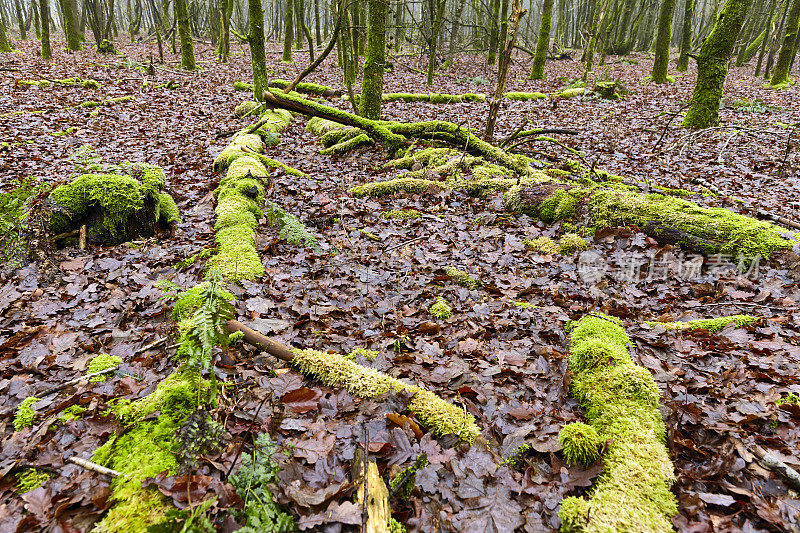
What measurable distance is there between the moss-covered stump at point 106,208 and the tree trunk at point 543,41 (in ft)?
58.8

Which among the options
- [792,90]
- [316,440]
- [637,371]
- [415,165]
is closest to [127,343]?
[316,440]

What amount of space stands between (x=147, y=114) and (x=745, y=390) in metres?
13.8

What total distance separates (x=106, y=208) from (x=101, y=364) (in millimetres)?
2791

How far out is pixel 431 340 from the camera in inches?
133

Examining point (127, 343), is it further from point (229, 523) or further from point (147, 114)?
point (147, 114)

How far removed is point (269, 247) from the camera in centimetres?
480

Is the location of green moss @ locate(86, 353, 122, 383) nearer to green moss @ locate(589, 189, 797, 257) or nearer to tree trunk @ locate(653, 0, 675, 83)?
green moss @ locate(589, 189, 797, 257)

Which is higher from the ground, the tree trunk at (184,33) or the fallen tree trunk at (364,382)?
the tree trunk at (184,33)

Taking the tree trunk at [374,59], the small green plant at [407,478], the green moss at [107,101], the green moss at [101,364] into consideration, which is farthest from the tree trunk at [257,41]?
the small green plant at [407,478]

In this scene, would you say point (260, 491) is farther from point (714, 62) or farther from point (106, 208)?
point (714, 62)

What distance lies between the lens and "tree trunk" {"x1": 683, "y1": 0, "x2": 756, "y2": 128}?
8695 millimetres

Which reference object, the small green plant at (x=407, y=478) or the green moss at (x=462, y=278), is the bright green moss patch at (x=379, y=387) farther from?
the green moss at (x=462, y=278)

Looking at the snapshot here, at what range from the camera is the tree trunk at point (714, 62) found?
8695 millimetres

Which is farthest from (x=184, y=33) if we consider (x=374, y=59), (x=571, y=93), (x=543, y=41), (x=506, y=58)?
(x=571, y=93)
